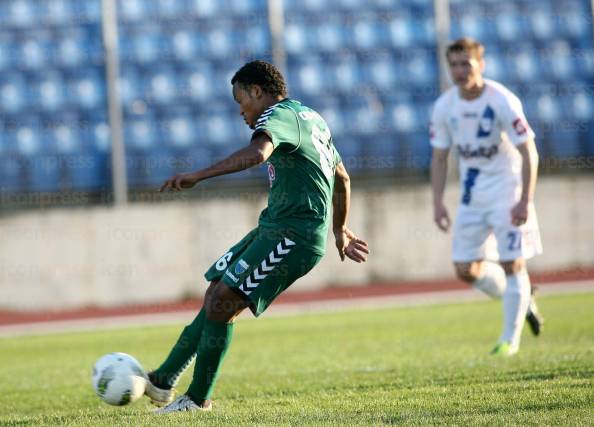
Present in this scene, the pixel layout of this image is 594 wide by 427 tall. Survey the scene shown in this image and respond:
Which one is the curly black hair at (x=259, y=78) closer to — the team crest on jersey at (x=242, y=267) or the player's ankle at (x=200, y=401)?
the team crest on jersey at (x=242, y=267)

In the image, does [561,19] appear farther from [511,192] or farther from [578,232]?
[511,192]

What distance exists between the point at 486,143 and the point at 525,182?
24.3 inches

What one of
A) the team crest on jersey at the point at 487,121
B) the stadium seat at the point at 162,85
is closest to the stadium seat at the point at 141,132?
the stadium seat at the point at 162,85

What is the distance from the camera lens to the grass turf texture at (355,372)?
515cm

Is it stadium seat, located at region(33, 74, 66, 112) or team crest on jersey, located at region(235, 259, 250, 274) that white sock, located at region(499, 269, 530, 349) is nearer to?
team crest on jersey, located at region(235, 259, 250, 274)

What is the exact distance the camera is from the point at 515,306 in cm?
849

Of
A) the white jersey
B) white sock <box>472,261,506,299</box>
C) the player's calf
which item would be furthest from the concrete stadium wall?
the player's calf

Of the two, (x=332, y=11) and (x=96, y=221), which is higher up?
(x=332, y=11)

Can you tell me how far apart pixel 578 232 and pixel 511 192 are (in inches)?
401

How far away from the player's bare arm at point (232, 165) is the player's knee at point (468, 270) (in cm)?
417

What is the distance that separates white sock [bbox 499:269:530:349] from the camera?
→ 8430mm

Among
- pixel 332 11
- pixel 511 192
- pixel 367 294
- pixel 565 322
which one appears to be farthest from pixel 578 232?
pixel 511 192

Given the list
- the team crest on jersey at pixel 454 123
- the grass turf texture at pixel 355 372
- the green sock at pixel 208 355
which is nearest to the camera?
the grass turf texture at pixel 355 372

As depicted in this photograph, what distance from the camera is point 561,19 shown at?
19.3m
